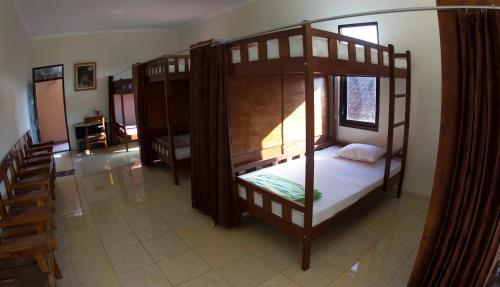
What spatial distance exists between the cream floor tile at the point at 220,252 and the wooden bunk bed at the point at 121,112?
191 inches

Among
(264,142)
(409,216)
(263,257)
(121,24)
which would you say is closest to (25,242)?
(263,257)

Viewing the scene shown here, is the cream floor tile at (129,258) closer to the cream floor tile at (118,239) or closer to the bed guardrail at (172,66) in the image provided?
the cream floor tile at (118,239)

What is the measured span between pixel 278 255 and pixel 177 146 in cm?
283

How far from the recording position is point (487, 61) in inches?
54.2

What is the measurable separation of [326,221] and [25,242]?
232 centimetres

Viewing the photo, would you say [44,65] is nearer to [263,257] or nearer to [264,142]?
Result: [264,142]

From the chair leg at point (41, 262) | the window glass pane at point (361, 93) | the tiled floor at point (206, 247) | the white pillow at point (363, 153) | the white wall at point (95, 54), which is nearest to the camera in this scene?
the chair leg at point (41, 262)

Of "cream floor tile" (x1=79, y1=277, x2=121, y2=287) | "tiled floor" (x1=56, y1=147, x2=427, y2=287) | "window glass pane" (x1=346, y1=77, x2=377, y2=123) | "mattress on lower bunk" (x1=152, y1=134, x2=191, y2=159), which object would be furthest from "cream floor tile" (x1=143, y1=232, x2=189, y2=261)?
"window glass pane" (x1=346, y1=77, x2=377, y2=123)

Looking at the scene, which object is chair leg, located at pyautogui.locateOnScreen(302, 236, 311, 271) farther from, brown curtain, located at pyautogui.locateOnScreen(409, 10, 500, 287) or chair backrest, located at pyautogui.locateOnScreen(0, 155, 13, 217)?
chair backrest, located at pyautogui.locateOnScreen(0, 155, 13, 217)

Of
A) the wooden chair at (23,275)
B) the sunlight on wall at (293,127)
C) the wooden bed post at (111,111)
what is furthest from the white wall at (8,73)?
the wooden bed post at (111,111)

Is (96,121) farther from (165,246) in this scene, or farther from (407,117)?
(407,117)

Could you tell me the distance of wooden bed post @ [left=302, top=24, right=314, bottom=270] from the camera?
2.00 meters

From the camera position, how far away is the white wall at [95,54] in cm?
673

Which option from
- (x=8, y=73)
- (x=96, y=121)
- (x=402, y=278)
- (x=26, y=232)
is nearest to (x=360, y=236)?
(x=402, y=278)
